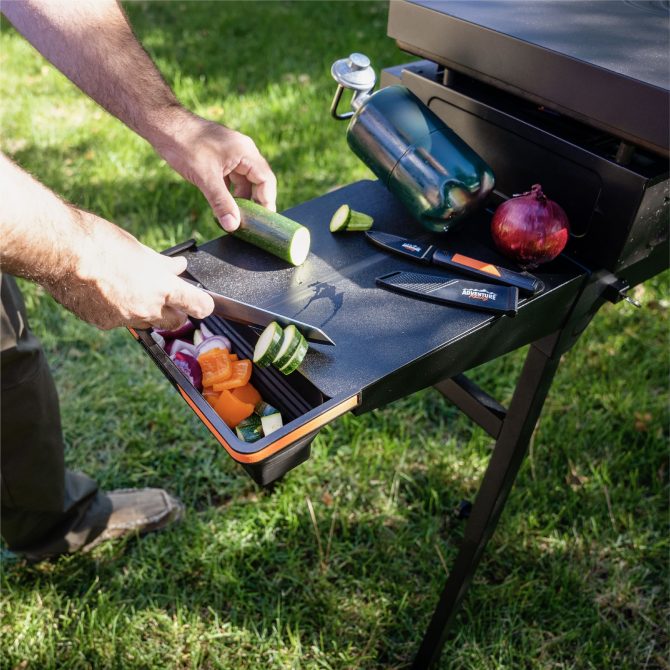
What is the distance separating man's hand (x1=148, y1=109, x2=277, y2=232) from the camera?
1392 mm

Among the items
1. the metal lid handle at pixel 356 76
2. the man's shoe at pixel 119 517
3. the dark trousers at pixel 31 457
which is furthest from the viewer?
the man's shoe at pixel 119 517

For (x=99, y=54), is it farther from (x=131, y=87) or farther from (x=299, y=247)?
(x=299, y=247)

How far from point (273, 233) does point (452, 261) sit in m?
0.36

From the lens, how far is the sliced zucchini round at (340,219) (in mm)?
1396

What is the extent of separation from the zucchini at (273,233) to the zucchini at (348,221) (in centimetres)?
8

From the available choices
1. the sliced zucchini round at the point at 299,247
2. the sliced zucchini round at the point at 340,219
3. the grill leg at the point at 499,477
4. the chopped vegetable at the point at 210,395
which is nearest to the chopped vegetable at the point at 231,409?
the chopped vegetable at the point at 210,395

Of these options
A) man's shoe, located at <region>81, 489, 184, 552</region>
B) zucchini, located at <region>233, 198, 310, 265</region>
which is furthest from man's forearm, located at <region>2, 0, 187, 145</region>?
man's shoe, located at <region>81, 489, 184, 552</region>

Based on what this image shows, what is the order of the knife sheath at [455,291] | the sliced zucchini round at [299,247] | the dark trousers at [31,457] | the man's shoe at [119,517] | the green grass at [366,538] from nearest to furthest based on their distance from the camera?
the knife sheath at [455,291] < the sliced zucchini round at [299,247] < the dark trousers at [31,457] < the green grass at [366,538] < the man's shoe at [119,517]

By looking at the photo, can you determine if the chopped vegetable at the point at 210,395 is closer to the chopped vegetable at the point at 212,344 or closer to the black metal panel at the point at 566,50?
the chopped vegetable at the point at 212,344

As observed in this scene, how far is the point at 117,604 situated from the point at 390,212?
1.48m

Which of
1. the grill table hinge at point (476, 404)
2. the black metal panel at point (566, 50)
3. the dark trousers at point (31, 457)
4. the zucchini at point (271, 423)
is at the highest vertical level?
the black metal panel at point (566, 50)

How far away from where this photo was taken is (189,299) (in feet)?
3.88

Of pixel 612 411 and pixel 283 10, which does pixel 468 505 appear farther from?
pixel 283 10

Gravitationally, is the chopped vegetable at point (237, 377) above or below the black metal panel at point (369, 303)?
below
